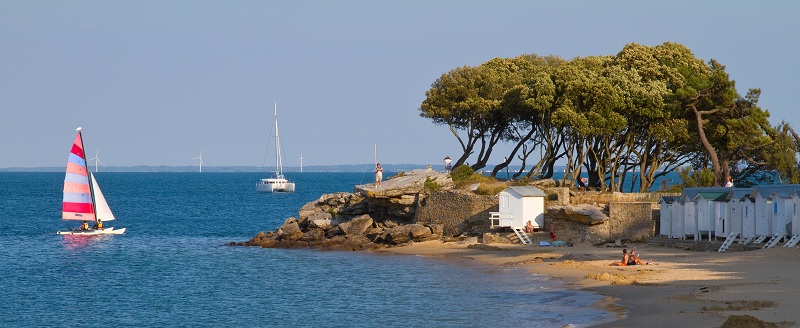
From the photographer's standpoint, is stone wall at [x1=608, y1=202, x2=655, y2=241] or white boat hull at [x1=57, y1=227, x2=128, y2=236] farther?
white boat hull at [x1=57, y1=227, x2=128, y2=236]

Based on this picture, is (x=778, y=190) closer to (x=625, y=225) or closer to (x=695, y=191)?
(x=695, y=191)

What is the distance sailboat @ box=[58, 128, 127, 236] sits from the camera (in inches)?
2817

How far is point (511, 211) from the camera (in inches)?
Answer: 2082

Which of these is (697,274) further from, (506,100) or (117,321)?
(506,100)

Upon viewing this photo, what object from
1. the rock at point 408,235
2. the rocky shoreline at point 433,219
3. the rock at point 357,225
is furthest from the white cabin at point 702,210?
the rock at point 357,225

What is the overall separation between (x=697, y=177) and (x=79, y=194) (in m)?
42.9

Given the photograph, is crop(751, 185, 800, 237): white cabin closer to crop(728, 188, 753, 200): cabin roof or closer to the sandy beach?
crop(728, 188, 753, 200): cabin roof

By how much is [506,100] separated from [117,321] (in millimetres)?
35899

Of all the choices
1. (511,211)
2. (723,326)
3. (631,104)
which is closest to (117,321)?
(723,326)

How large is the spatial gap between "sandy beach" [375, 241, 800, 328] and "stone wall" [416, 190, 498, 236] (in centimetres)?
357

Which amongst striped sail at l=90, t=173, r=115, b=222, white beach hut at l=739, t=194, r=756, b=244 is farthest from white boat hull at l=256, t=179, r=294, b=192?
white beach hut at l=739, t=194, r=756, b=244

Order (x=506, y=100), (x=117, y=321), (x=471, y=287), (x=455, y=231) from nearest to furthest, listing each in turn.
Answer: (x=117, y=321), (x=471, y=287), (x=455, y=231), (x=506, y=100)

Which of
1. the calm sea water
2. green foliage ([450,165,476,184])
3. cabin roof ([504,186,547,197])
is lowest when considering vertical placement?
the calm sea water

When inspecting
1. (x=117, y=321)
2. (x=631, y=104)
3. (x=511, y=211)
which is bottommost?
(x=117, y=321)
